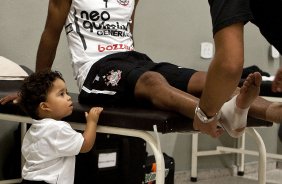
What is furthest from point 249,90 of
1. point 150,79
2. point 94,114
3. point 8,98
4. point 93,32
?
point 8,98

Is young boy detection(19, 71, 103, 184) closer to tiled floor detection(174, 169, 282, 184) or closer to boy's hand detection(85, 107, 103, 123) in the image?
boy's hand detection(85, 107, 103, 123)

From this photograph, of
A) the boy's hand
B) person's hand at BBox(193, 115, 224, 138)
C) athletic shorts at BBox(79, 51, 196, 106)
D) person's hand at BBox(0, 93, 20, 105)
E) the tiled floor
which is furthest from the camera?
the tiled floor

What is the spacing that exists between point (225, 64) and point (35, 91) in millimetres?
742

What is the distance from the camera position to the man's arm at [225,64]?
1043 millimetres

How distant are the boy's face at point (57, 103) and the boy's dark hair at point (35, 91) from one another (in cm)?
2

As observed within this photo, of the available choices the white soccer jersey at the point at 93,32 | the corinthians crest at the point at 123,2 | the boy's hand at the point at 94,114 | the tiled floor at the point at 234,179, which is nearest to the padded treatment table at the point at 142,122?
the boy's hand at the point at 94,114

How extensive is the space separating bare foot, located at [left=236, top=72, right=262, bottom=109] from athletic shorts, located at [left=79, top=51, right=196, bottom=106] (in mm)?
305

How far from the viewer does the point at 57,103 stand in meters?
1.56

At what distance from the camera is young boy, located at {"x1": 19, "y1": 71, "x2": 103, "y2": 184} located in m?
1.50

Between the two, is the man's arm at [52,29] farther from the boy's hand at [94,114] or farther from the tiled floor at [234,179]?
the tiled floor at [234,179]

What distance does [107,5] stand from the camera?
1871mm

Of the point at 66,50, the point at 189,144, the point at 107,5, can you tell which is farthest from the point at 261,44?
the point at 107,5

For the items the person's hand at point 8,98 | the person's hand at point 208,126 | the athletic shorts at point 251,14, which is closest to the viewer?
the athletic shorts at point 251,14

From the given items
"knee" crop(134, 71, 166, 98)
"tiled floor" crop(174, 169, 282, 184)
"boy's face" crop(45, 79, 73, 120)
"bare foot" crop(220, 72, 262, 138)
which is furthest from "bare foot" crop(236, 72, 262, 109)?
"tiled floor" crop(174, 169, 282, 184)
